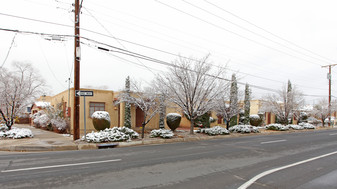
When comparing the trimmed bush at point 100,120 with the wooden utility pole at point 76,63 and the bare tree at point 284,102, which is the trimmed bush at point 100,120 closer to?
the wooden utility pole at point 76,63

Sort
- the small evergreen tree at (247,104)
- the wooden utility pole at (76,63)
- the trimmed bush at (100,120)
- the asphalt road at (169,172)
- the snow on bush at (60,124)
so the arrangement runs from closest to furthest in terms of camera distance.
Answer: the asphalt road at (169,172) < the wooden utility pole at (76,63) < the trimmed bush at (100,120) < the snow on bush at (60,124) < the small evergreen tree at (247,104)

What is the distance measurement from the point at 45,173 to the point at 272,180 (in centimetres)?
599

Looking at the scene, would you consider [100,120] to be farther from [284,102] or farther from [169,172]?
[284,102]

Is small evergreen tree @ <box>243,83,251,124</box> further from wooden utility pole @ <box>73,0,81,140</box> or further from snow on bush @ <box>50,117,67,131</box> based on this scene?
snow on bush @ <box>50,117,67,131</box>

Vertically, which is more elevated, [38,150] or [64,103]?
[64,103]

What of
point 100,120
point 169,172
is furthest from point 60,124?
point 169,172

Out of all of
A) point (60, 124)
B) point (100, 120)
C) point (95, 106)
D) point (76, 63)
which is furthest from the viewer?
point (95, 106)

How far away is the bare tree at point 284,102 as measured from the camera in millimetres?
23812

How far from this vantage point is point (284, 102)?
24.0m

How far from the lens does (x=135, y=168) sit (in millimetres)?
6176

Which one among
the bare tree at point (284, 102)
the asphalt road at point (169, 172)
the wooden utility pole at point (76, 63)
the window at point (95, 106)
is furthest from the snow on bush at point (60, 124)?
the bare tree at point (284, 102)

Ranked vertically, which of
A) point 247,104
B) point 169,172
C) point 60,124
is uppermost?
point 247,104

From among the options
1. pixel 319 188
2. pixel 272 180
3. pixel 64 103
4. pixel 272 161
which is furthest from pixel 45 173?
pixel 64 103

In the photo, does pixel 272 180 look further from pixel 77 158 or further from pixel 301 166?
pixel 77 158
